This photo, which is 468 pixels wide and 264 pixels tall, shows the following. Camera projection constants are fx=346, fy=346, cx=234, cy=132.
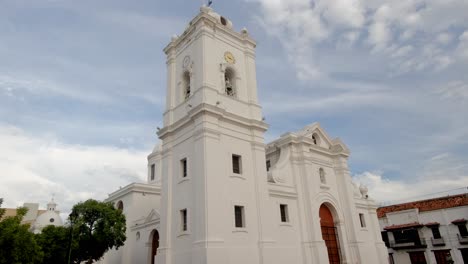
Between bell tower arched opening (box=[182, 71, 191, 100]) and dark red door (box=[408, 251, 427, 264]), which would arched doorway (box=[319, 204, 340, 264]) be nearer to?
bell tower arched opening (box=[182, 71, 191, 100])

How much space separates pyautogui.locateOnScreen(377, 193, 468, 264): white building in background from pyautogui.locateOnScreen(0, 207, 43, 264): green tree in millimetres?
34200

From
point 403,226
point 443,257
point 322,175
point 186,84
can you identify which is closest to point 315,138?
point 322,175

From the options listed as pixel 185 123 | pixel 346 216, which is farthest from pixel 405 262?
pixel 185 123

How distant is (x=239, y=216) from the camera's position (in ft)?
58.1

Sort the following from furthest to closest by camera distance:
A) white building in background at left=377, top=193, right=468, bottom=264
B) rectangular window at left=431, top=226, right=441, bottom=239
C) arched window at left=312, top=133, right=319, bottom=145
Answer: rectangular window at left=431, top=226, right=441, bottom=239 → white building in background at left=377, top=193, right=468, bottom=264 → arched window at left=312, top=133, right=319, bottom=145

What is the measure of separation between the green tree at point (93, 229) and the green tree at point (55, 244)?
0.63 meters

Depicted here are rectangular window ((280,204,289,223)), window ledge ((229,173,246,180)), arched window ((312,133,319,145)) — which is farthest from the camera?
arched window ((312,133,319,145))

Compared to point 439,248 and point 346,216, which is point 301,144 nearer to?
point 346,216

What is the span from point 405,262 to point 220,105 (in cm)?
2890

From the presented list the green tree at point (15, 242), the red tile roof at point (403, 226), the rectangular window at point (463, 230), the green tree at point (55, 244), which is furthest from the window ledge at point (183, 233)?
the rectangular window at point (463, 230)

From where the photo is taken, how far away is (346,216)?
2403cm

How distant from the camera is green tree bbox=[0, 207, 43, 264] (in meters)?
13.6

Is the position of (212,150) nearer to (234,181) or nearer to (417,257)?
(234,181)

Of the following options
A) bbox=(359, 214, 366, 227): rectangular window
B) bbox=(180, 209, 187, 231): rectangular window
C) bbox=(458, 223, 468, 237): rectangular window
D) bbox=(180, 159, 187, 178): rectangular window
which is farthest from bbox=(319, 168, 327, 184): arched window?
bbox=(458, 223, 468, 237): rectangular window
